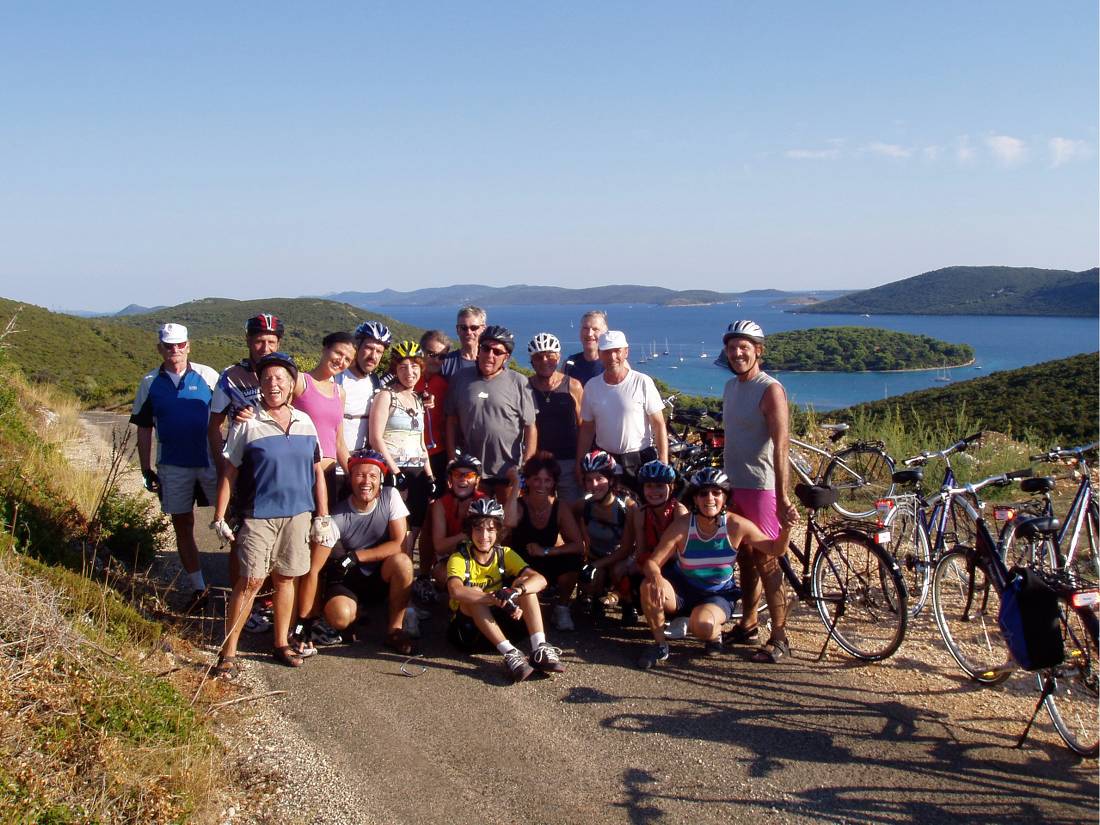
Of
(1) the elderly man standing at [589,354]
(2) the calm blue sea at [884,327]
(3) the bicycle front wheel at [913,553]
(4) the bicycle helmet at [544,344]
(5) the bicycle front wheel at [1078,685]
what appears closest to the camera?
(5) the bicycle front wheel at [1078,685]

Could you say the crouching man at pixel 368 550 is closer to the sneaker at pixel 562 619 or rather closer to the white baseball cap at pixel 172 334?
the sneaker at pixel 562 619

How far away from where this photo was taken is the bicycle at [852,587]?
5.14 metres

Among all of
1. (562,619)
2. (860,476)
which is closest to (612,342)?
(562,619)

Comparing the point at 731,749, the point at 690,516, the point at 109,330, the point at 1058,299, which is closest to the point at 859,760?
the point at 731,749

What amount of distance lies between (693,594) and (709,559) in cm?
28

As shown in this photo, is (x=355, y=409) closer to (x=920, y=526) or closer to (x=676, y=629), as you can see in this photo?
(x=676, y=629)

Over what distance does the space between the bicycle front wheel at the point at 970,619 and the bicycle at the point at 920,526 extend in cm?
31

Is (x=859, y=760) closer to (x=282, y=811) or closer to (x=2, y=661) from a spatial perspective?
(x=282, y=811)

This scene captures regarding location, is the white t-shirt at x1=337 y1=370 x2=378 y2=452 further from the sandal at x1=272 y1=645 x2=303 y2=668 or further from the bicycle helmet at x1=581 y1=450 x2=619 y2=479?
the bicycle helmet at x1=581 y1=450 x2=619 y2=479

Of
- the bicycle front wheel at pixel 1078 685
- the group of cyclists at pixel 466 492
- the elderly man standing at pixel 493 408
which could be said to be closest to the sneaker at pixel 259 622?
the group of cyclists at pixel 466 492

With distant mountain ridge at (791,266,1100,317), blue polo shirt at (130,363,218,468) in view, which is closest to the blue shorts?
blue polo shirt at (130,363,218,468)

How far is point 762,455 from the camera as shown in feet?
17.7

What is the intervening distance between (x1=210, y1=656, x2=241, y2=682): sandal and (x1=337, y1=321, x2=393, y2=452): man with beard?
162cm

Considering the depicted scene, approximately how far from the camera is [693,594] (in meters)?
5.51
